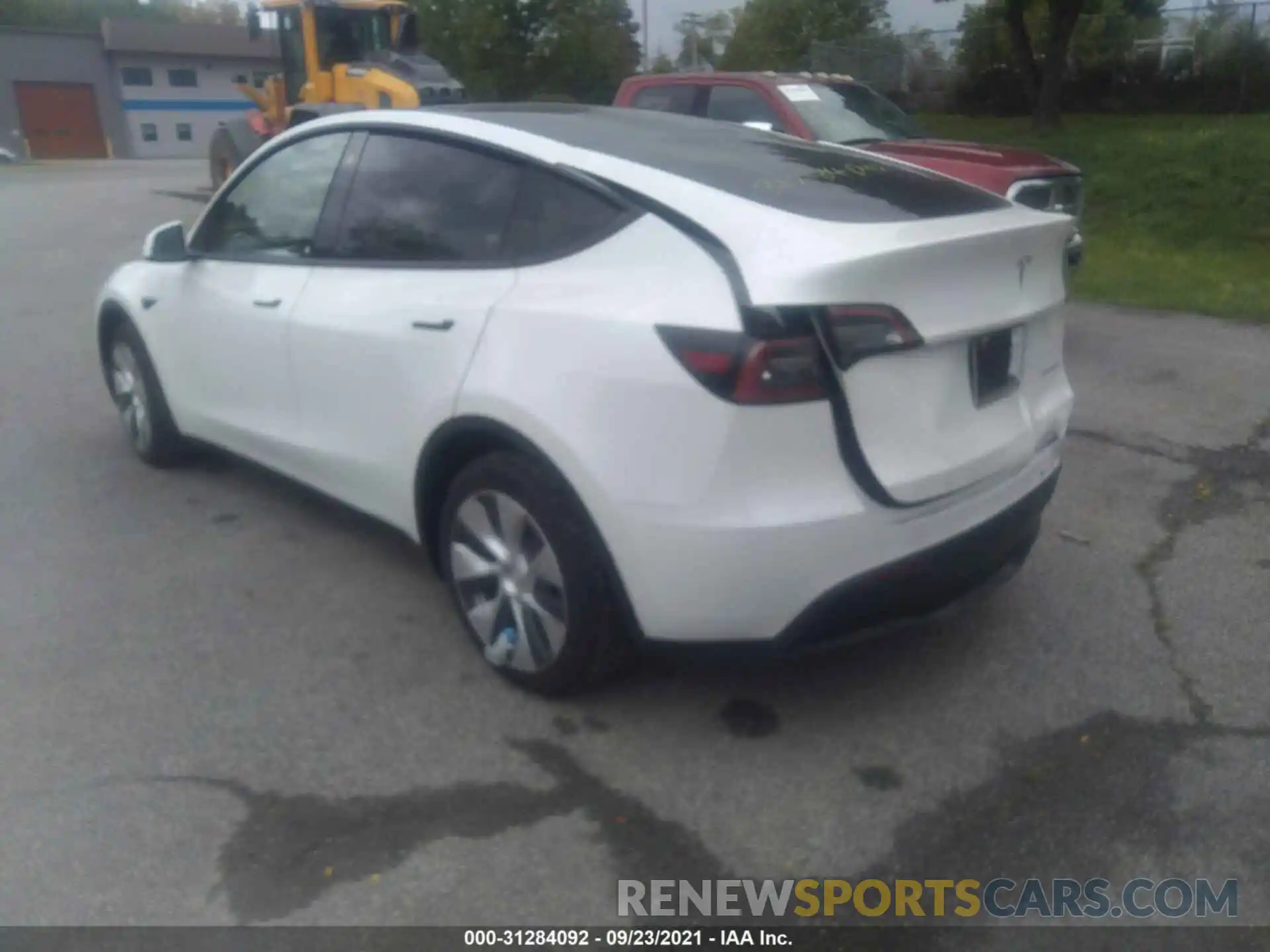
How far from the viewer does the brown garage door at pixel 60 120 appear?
5922cm

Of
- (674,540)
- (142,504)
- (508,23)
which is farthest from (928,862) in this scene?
(508,23)

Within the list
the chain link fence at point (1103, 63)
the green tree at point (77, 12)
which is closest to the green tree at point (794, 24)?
the chain link fence at point (1103, 63)

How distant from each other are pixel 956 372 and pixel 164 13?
10092cm

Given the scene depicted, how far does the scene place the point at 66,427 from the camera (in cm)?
680

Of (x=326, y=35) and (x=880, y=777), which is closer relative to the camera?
(x=880, y=777)

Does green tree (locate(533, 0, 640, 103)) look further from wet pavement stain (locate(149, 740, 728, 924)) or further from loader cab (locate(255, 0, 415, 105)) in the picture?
wet pavement stain (locate(149, 740, 728, 924))

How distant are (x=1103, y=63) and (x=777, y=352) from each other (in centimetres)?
2611

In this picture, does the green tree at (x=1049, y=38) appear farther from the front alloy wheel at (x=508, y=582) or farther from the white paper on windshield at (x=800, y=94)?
the front alloy wheel at (x=508, y=582)

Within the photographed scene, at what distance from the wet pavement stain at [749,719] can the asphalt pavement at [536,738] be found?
15mm

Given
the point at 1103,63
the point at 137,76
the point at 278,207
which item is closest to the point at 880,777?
the point at 278,207

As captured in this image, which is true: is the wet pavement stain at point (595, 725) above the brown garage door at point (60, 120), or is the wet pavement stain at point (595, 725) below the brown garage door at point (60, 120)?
above

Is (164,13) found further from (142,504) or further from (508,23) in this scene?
(142,504)

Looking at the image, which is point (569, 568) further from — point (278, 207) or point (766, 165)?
point (278, 207)

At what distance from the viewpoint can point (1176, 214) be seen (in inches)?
559
